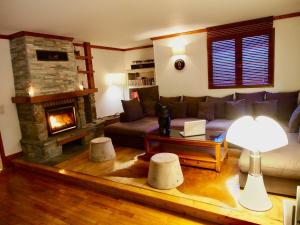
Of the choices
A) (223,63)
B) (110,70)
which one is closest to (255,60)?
(223,63)

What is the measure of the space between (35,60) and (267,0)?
155 inches

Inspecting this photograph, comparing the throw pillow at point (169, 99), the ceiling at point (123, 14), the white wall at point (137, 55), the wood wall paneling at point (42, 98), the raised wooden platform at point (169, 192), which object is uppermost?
the ceiling at point (123, 14)

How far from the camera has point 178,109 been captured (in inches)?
185

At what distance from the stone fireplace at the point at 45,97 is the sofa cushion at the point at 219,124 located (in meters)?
2.57

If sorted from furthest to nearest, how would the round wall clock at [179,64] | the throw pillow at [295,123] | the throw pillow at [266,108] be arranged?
the round wall clock at [179,64], the throw pillow at [266,108], the throw pillow at [295,123]

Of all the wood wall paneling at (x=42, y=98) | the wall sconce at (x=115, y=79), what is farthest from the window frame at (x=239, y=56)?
the wood wall paneling at (x=42, y=98)

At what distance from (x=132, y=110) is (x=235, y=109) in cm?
205

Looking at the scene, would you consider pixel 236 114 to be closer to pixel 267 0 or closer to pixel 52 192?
pixel 267 0

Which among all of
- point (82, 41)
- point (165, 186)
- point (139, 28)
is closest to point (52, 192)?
point (165, 186)

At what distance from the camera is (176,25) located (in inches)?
170

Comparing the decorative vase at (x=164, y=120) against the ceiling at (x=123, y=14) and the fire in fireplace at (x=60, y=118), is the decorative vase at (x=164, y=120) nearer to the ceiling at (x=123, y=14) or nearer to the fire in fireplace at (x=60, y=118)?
the ceiling at (x=123, y=14)

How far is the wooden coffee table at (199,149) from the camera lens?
2932mm

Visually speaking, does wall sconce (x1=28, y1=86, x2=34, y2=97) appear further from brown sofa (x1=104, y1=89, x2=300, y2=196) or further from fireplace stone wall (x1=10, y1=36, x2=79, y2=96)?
brown sofa (x1=104, y1=89, x2=300, y2=196)

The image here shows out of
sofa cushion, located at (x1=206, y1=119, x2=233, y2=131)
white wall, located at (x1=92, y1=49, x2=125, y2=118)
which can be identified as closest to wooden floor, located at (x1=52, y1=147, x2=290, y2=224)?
sofa cushion, located at (x1=206, y1=119, x2=233, y2=131)
